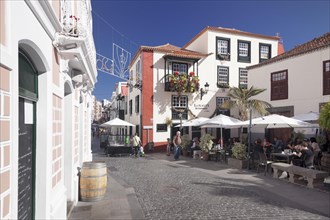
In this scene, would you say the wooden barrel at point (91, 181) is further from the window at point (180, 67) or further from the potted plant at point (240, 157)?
the window at point (180, 67)

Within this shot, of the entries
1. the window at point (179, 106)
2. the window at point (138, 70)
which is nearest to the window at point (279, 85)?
the window at point (179, 106)

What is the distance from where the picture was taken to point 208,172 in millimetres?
10891

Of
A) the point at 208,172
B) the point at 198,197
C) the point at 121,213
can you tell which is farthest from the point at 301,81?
the point at 121,213

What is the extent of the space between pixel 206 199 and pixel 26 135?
510 centimetres

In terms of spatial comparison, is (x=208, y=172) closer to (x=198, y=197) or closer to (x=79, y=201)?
(x=198, y=197)

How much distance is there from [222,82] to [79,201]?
61.3 ft

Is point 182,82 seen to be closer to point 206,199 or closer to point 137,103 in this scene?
point 137,103

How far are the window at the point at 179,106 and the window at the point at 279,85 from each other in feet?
22.2

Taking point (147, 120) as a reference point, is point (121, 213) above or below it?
below

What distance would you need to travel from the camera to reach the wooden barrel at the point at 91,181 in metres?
6.64

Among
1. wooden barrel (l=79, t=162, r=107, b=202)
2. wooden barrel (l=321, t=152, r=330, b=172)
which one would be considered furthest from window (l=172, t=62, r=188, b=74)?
wooden barrel (l=79, t=162, r=107, b=202)

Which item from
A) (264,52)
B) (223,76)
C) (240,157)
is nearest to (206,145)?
(240,157)

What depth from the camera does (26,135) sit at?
10.8 feet

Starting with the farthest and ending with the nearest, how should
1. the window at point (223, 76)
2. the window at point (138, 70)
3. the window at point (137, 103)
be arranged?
the window at point (223, 76) < the window at point (137, 103) < the window at point (138, 70)
